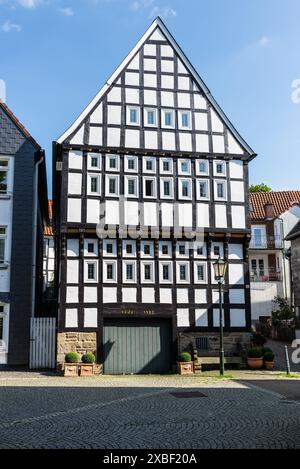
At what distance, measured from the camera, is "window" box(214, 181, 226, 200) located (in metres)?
21.7

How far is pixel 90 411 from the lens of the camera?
11.0 m

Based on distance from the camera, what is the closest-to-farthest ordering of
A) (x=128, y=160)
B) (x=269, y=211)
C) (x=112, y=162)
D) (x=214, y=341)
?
(x=214, y=341) < (x=112, y=162) < (x=128, y=160) < (x=269, y=211)

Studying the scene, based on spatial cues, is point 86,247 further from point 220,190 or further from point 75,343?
point 220,190

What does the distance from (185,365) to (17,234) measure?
9231 millimetres

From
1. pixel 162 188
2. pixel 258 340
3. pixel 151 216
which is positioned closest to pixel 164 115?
pixel 162 188

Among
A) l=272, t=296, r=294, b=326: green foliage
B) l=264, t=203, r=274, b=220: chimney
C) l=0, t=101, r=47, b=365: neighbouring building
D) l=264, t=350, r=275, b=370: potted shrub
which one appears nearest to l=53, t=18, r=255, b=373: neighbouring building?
l=264, t=350, r=275, b=370: potted shrub

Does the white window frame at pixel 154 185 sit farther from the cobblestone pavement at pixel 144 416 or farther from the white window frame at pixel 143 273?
the cobblestone pavement at pixel 144 416

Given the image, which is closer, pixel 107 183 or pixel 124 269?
pixel 124 269

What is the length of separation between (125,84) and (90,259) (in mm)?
7894

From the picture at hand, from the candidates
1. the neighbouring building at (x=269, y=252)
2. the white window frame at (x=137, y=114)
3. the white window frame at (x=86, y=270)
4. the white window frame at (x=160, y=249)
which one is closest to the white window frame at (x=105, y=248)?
the white window frame at (x=86, y=270)

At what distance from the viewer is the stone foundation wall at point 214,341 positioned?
20.2 m

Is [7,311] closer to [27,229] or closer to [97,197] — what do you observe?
[27,229]

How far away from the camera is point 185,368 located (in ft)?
62.7

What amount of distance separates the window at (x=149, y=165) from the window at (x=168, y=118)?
1763mm
